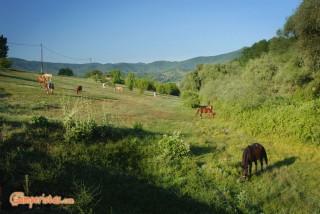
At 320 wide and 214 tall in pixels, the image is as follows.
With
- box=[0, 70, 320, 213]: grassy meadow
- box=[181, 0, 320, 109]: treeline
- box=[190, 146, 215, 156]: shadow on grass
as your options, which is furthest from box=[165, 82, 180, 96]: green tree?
box=[0, 70, 320, 213]: grassy meadow

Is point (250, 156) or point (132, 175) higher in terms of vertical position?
point (250, 156)

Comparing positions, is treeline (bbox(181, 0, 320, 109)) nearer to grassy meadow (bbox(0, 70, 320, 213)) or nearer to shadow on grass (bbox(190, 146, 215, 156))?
shadow on grass (bbox(190, 146, 215, 156))

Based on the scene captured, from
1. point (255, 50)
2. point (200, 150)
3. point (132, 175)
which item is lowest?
point (200, 150)

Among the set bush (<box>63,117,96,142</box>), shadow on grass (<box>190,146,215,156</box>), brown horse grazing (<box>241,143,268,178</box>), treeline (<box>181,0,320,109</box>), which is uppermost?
treeline (<box>181,0,320,109</box>)

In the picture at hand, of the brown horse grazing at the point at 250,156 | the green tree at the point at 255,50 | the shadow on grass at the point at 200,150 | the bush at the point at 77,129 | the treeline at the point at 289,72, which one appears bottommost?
the shadow on grass at the point at 200,150

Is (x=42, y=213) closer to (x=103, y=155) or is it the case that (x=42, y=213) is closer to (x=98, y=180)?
(x=98, y=180)

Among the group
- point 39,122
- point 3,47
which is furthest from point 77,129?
point 3,47

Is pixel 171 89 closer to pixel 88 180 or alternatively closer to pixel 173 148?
pixel 173 148

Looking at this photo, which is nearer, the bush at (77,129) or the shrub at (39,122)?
the bush at (77,129)

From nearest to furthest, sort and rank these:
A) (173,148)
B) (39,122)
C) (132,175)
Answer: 1. (132,175)
2. (39,122)
3. (173,148)

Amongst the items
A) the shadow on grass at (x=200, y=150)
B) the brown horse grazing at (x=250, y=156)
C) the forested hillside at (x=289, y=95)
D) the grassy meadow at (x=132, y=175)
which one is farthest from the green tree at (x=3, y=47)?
the brown horse grazing at (x=250, y=156)

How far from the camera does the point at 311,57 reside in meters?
30.9

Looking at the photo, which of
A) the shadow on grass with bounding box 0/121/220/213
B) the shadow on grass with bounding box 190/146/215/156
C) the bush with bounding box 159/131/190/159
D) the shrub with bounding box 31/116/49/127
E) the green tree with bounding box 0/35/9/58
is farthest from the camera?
Answer: the green tree with bounding box 0/35/9/58

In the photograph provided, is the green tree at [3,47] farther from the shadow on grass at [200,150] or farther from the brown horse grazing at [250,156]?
the brown horse grazing at [250,156]
